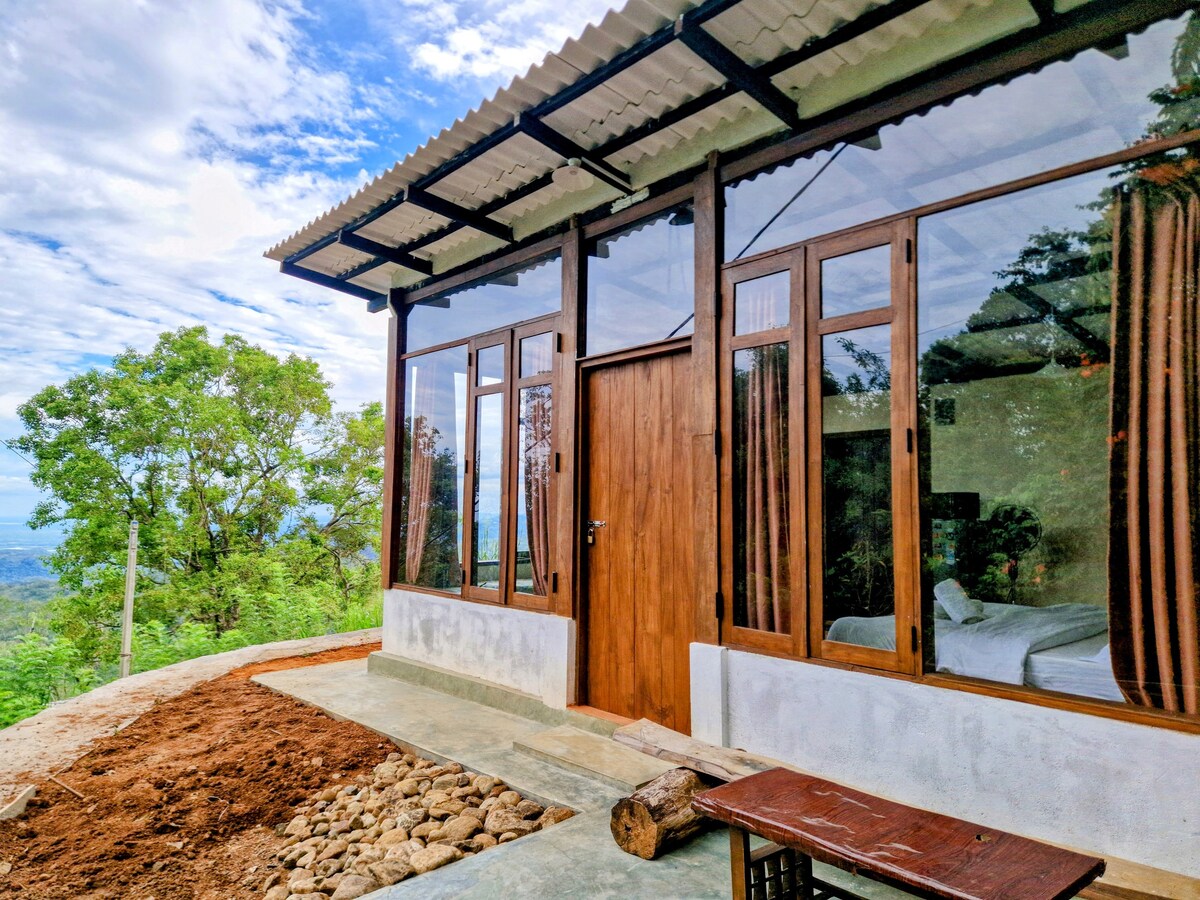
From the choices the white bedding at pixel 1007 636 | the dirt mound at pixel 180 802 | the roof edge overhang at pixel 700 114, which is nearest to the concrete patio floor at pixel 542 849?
the dirt mound at pixel 180 802

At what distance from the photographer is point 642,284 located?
13.0ft

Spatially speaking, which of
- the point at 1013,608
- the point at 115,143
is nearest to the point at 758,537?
the point at 1013,608

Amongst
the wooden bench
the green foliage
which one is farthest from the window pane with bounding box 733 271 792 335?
the green foliage

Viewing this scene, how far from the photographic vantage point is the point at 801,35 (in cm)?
278

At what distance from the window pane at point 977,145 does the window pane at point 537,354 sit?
4.96 feet

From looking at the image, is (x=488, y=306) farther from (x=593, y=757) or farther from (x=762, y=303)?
(x=593, y=757)

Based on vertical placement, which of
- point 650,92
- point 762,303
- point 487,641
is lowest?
point 487,641

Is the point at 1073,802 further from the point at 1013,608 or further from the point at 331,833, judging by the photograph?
the point at 331,833

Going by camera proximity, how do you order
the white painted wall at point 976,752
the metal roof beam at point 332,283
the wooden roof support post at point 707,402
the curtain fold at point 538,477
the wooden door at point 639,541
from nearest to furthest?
the white painted wall at point 976,752, the wooden roof support post at point 707,402, the wooden door at point 639,541, the curtain fold at point 538,477, the metal roof beam at point 332,283

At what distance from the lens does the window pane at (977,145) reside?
2330 millimetres

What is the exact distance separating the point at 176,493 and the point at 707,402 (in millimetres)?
12891

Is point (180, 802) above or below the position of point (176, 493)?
below

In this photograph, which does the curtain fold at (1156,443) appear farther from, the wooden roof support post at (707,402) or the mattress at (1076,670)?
the wooden roof support post at (707,402)

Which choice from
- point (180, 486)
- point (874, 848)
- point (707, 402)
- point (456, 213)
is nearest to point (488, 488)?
point (456, 213)
